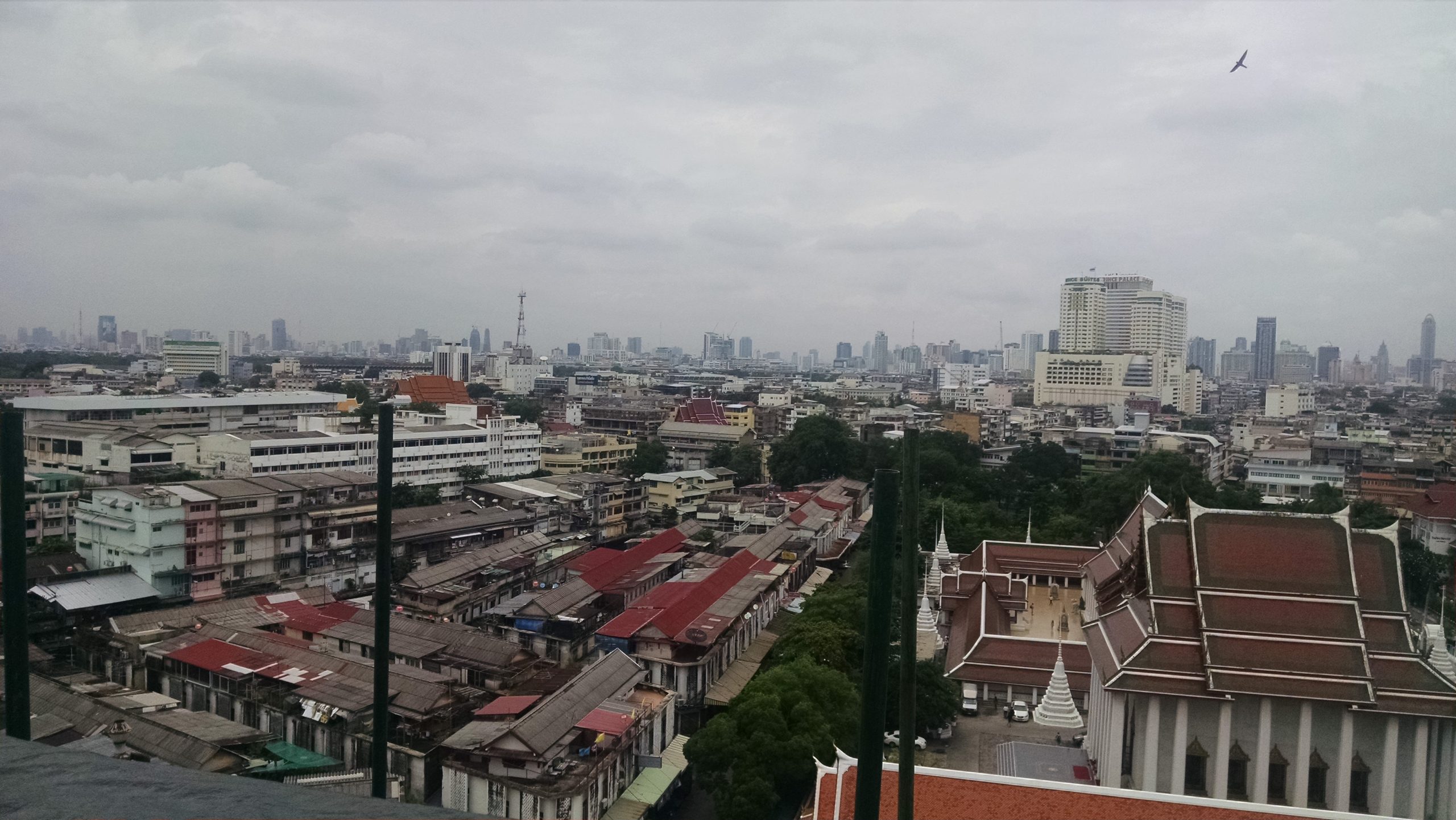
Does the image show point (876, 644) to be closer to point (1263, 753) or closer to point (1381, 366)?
point (1263, 753)

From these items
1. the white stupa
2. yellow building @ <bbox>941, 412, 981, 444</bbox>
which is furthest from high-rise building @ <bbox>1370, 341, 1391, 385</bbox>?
the white stupa

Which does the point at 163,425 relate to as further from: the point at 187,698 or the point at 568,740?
the point at 568,740

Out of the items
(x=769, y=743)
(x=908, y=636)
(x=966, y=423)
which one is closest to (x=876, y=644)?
(x=908, y=636)

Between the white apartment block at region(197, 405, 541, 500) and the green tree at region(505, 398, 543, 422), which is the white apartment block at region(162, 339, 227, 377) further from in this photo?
the white apartment block at region(197, 405, 541, 500)

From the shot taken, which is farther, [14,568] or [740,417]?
[740,417]

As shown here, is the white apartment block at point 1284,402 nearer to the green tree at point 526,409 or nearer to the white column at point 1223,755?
the green tree at point 526,409

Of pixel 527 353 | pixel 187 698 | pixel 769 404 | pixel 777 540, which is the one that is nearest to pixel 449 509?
pixel 777 540
